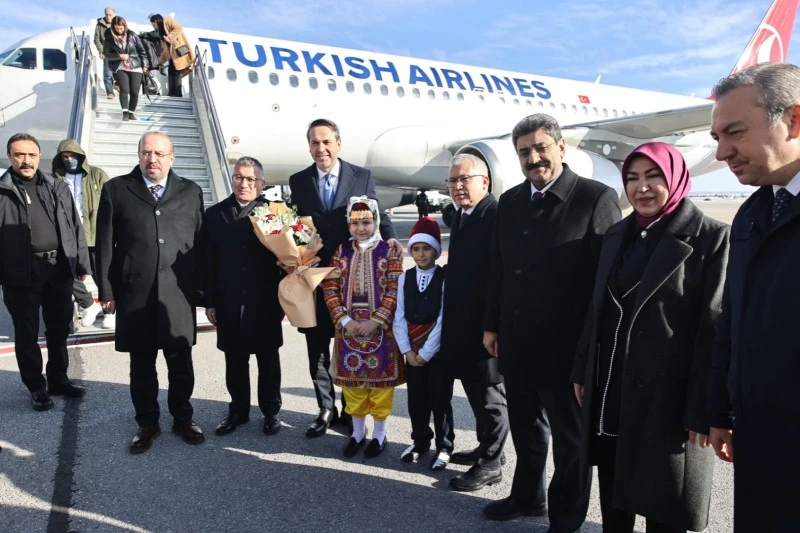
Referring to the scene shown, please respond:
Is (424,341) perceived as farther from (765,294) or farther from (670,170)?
(765,294)

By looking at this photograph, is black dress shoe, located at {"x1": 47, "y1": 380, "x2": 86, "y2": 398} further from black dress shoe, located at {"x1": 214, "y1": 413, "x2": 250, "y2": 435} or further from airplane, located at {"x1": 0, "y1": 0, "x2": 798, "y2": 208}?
airplane, located at {"x1": 0, "y1": 0, "x2": 798, "y2": 208}

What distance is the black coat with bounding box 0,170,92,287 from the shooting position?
3652 mm

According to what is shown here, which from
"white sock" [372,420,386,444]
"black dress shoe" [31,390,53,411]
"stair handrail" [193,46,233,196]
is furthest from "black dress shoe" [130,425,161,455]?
"stair handrail" [193,46,233,196]

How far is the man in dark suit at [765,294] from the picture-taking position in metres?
1.31

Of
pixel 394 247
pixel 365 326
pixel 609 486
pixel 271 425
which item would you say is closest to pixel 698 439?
pixel 609 486

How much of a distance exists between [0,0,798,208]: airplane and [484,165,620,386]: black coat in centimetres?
634

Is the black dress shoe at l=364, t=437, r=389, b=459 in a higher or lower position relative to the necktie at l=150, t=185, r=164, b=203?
lower

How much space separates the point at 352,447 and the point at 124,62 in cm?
708

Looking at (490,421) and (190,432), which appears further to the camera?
(190,432)

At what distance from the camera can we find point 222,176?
7102 mm

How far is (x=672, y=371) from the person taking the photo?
1.79 metres

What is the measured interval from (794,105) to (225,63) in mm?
9894

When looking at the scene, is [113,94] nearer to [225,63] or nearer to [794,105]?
[225,63]

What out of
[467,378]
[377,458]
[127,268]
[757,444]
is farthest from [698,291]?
[127,268]
